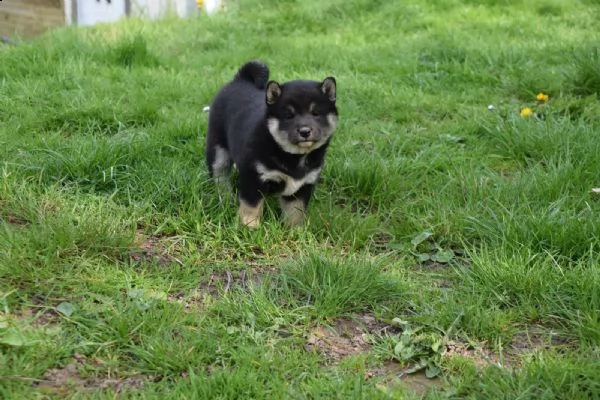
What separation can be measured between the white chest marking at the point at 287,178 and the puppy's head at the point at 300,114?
0.44ft

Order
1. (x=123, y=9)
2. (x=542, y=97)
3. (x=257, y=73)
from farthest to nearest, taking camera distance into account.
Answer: (x=123, y=9), (x=542, y=97), (x=257, y=73)

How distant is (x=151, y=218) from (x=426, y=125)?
240cm

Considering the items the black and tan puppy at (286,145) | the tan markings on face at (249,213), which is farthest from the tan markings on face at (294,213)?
the tan markings on face at (249,213)

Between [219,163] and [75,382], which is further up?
[219,163]

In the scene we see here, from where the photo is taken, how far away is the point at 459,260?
11.3ft

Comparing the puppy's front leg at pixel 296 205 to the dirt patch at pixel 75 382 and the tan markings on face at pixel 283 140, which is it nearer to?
the tan markings on face at pixel 283 140

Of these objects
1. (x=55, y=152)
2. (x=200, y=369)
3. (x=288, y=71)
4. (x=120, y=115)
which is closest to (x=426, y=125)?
(x=288, y=71)

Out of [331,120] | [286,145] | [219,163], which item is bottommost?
[219,163]

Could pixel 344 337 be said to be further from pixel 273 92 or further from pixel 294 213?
pixel 273 92

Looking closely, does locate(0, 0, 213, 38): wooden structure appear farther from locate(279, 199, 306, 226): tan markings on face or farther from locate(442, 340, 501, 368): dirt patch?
locate(442, 340, 501, 368): dirt patch

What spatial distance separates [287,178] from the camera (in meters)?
3.66

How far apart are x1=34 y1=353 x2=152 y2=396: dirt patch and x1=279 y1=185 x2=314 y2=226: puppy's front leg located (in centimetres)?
142

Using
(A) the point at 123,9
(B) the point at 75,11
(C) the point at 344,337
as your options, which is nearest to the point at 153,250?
(C) the point at 344,337

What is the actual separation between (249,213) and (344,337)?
40.5 inches
